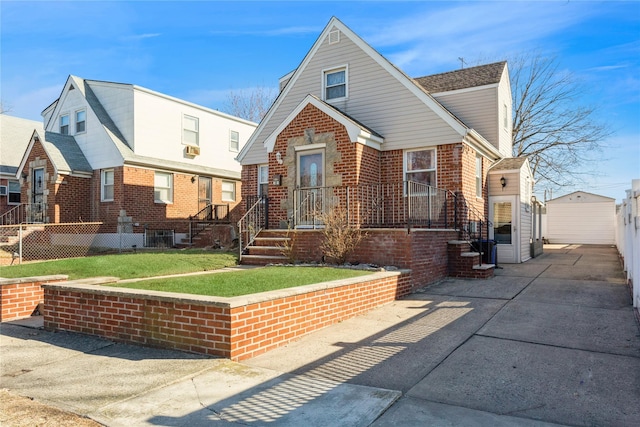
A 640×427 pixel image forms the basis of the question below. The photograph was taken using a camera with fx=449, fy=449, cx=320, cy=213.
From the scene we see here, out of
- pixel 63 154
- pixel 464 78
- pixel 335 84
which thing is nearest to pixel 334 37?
pixel 335 84

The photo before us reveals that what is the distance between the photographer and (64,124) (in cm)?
2162

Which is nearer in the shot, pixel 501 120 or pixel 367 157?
pixel 367 157

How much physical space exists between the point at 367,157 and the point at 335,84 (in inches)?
138

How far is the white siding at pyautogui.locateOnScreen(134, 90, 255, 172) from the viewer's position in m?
20.0

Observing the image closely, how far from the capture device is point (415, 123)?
13.4 meters

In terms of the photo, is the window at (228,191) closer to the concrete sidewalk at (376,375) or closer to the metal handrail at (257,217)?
the metal handrail at (257,217)

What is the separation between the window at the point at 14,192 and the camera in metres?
23.6

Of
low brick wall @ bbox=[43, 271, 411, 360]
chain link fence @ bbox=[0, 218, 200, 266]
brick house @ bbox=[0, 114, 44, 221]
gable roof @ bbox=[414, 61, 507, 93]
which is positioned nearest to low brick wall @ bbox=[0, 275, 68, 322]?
low brick wall @ bbox=[43, 271, 411, 360]

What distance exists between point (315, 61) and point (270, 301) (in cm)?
1173

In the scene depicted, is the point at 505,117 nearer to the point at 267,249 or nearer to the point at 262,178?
the point at 262,178

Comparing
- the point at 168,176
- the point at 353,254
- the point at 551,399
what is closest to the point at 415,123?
the point at 353,254

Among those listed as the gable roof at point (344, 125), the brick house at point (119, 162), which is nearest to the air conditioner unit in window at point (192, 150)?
the brick house at point (119, 162)

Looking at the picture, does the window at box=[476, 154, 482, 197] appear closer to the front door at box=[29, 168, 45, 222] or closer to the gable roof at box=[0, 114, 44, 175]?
the front door at box=[29, 168, 45, 222]

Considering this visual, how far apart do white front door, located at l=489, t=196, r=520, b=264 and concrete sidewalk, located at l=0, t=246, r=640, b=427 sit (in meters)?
7.94
